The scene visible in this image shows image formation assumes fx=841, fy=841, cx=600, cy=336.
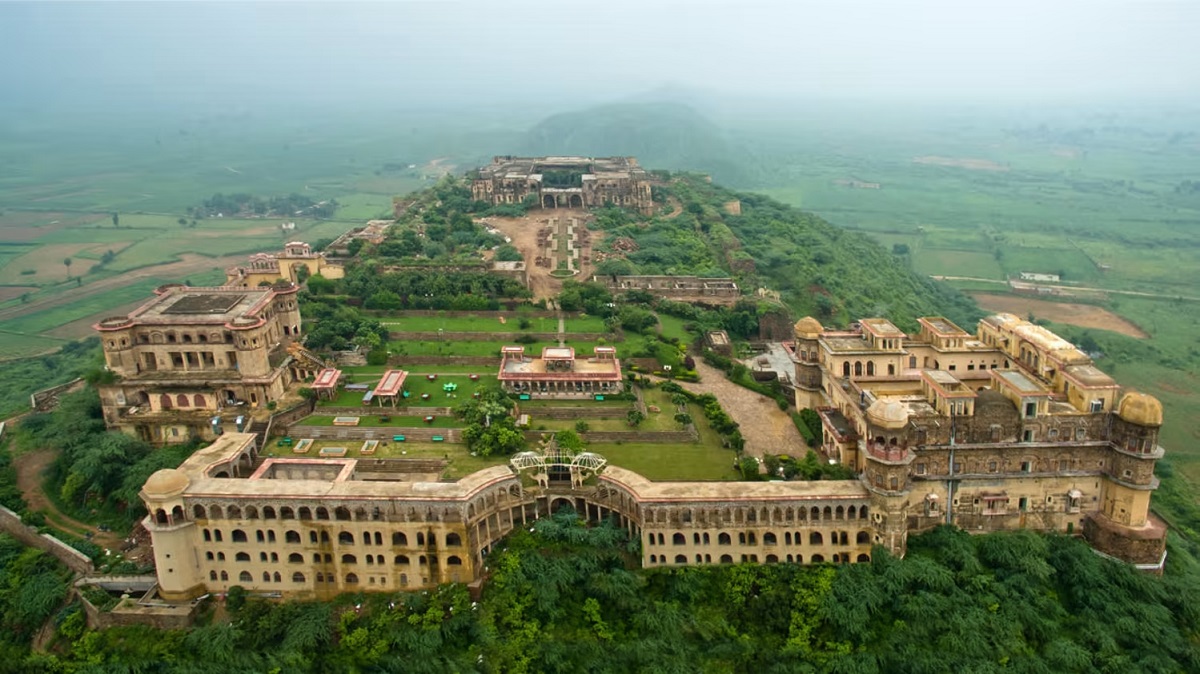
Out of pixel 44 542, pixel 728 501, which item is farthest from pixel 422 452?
pixel 44 542

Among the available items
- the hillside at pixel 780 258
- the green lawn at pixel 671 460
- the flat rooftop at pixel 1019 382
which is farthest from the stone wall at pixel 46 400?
the flat rooftop at pixel 1019 382

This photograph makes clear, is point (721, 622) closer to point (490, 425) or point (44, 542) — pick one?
point (490, 425)

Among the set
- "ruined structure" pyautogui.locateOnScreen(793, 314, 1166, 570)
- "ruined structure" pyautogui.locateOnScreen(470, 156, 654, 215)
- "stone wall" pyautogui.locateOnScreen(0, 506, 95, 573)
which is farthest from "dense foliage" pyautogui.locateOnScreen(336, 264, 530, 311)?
"ruined structure" pyautogui.locateOnScreen(793, 314, 1166, 570)

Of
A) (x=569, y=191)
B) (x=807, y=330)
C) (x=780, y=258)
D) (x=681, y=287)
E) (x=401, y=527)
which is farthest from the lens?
(x=569, y=191)

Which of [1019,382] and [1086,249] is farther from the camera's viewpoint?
[1086,249]

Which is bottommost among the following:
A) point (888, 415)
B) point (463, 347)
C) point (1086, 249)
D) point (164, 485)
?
point (1086, 249)
